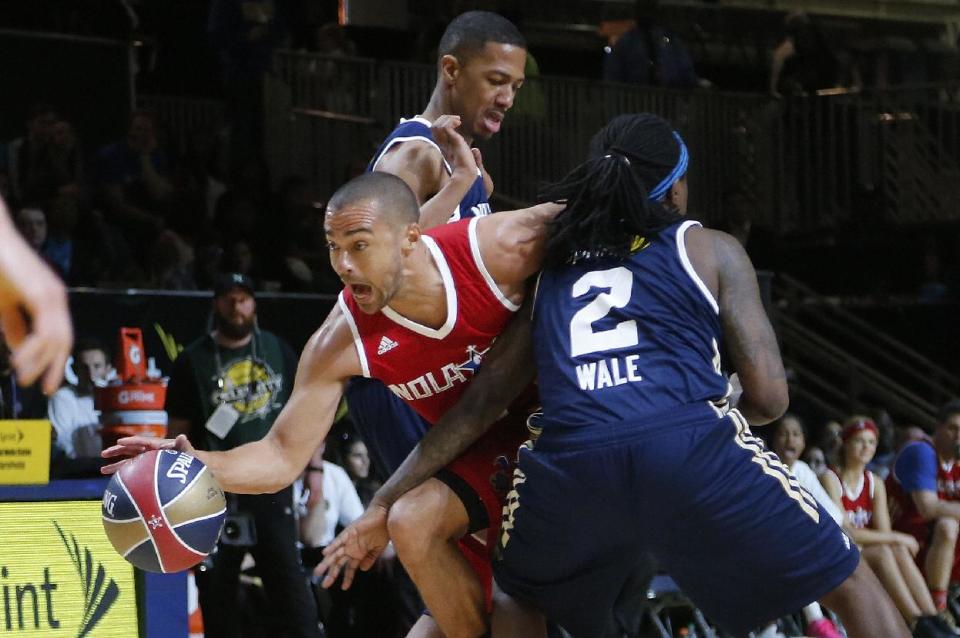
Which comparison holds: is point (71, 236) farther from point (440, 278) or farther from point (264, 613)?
point (440, 278)

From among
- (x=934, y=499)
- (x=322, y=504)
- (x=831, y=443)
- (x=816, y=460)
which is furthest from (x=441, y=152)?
(x=831, y=443)

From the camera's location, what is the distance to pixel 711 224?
13281 mm

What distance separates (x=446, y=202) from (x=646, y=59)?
26.7 ft

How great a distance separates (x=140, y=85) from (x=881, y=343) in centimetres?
662

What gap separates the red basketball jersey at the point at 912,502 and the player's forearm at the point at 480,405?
5.67m

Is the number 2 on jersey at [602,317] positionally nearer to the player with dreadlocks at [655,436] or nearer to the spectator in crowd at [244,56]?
the player with dreadlocks at [655,436]

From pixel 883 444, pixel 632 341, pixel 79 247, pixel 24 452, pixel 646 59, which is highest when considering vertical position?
pixel 646 59

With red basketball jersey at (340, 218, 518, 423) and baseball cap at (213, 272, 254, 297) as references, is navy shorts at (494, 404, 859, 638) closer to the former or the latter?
red basketball jersey at (340, 218, 518, 423)

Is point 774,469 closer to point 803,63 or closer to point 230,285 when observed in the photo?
point 230,285

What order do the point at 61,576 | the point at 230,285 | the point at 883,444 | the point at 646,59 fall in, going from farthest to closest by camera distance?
the point at 646,59 < the point at 883,444 < the point at 230,285 < the point at 61,576

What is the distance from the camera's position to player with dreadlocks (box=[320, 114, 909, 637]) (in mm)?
4023

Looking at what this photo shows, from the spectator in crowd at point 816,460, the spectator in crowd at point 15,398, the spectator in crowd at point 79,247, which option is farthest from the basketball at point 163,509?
the spectator in crowd at point 816,460

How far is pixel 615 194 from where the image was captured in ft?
14.1

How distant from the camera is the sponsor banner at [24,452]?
626 centimetres
